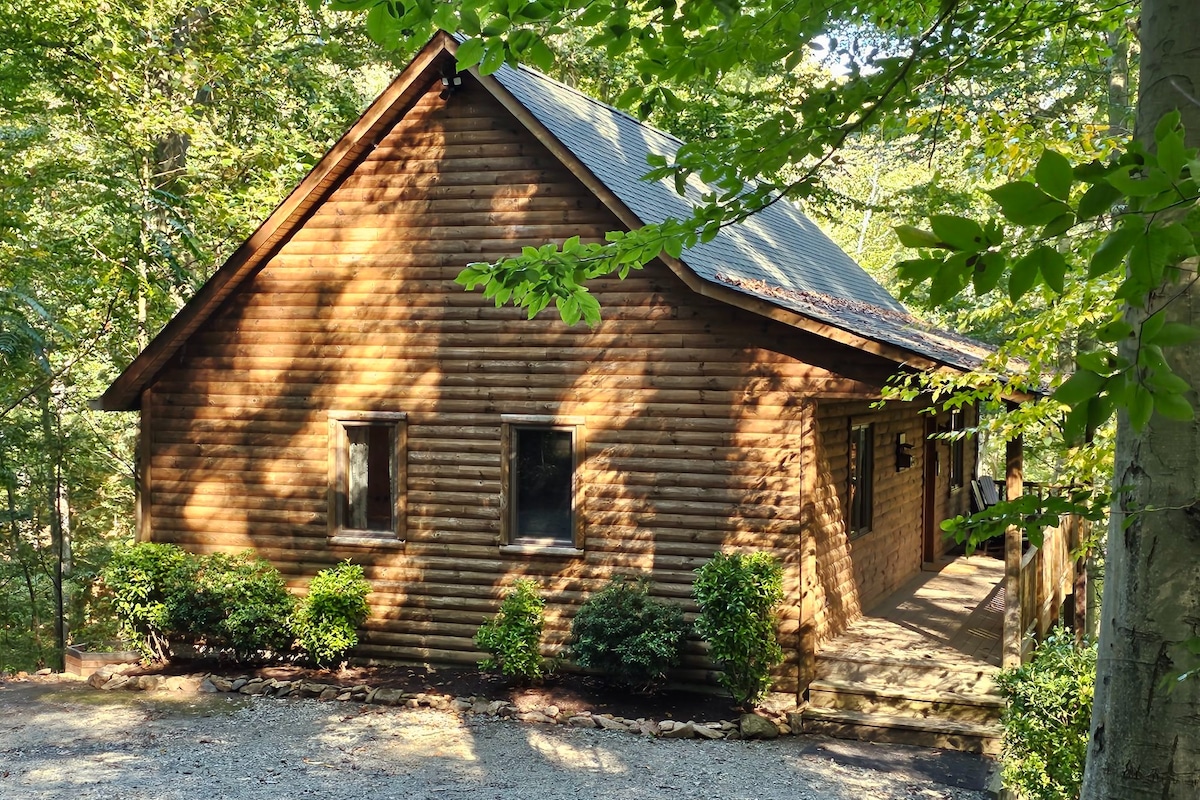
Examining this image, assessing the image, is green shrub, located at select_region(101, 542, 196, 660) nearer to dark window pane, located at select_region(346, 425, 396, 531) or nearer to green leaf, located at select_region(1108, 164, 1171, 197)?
dark window pane, located at select_region(346, 425, 396, 531)

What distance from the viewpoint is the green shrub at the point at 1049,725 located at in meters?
7.13

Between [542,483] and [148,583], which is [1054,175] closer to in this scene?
[542,483]

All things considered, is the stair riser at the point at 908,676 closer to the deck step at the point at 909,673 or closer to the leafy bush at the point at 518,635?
the deck step at the point at 909,673

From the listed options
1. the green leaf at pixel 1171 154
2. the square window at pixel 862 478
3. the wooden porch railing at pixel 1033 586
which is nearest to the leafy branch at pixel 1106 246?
the green leaf at pixel 1171 154

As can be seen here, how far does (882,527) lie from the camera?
13.9m

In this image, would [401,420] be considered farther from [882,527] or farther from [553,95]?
[882,527]

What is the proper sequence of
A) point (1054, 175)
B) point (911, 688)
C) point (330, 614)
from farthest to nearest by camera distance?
point (330, 614) → point (911, 688) → point (1054, 175)

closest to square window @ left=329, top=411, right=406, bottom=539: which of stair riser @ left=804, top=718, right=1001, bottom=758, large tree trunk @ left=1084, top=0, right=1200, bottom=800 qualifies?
stair riser @ left=804, top=718, right=1001, bottom=758

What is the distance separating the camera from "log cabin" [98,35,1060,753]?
10.8 m

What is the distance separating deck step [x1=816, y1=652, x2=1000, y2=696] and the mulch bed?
1121 mm

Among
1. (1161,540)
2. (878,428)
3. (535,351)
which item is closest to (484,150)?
(535,351)

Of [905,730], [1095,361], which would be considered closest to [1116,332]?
[1095,361]

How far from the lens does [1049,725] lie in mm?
7367

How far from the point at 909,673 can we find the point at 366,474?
6274 mm
